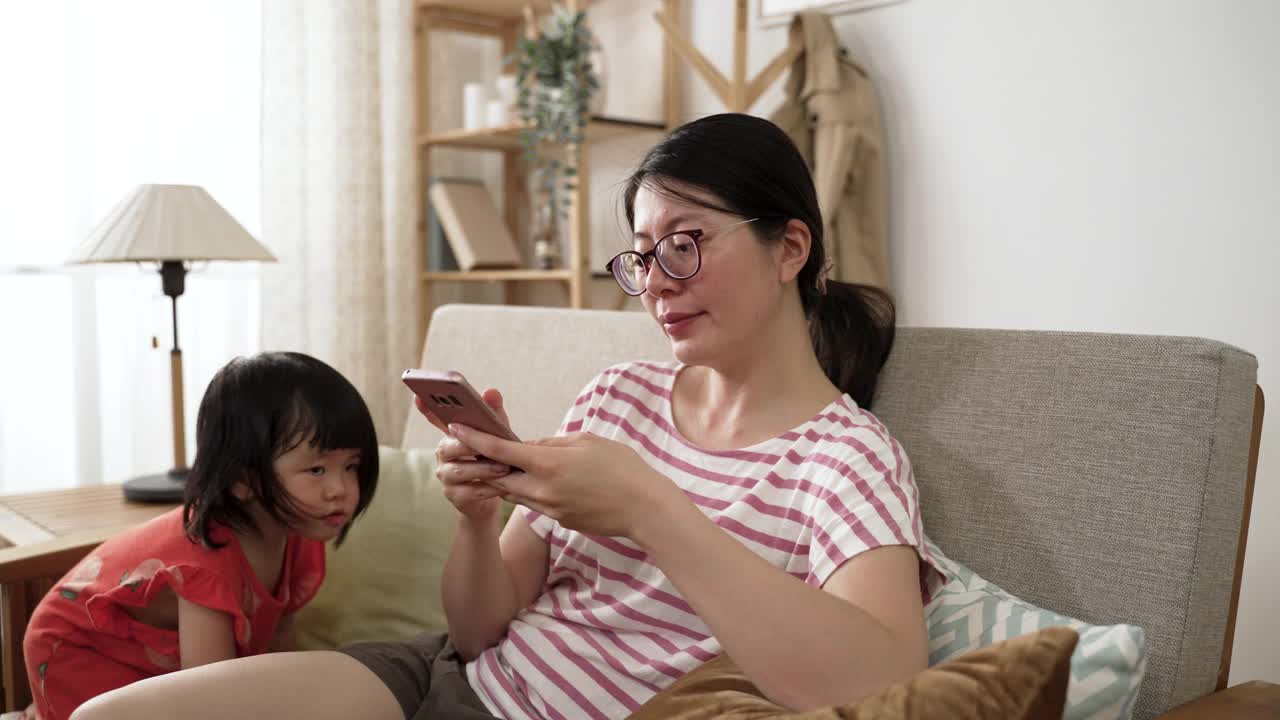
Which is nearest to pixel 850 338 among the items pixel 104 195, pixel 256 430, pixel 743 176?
pixel 743 176

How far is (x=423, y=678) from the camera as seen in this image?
4.29ft

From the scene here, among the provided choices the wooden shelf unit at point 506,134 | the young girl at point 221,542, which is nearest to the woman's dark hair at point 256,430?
the young girl at point 221,542

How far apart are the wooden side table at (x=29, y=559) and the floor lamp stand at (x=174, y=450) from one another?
0.10 m

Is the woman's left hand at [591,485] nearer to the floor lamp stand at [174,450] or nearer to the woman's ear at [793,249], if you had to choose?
the woman's ear at [793,249]

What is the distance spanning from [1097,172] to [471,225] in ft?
6.16

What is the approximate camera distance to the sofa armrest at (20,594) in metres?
1.56

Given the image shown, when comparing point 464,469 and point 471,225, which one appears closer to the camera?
point 464,469

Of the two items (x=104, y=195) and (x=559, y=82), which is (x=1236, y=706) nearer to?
(x=559, y=82)

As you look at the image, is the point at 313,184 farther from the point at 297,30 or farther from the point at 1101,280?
the point at 1101,280

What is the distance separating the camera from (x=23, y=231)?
2824 millimetres

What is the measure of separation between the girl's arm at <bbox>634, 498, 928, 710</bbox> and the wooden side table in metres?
1.06

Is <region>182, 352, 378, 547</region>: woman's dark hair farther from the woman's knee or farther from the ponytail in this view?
the ponytail

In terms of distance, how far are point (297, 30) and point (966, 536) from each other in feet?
8.79

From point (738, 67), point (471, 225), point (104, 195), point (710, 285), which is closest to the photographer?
point (710, 285)
